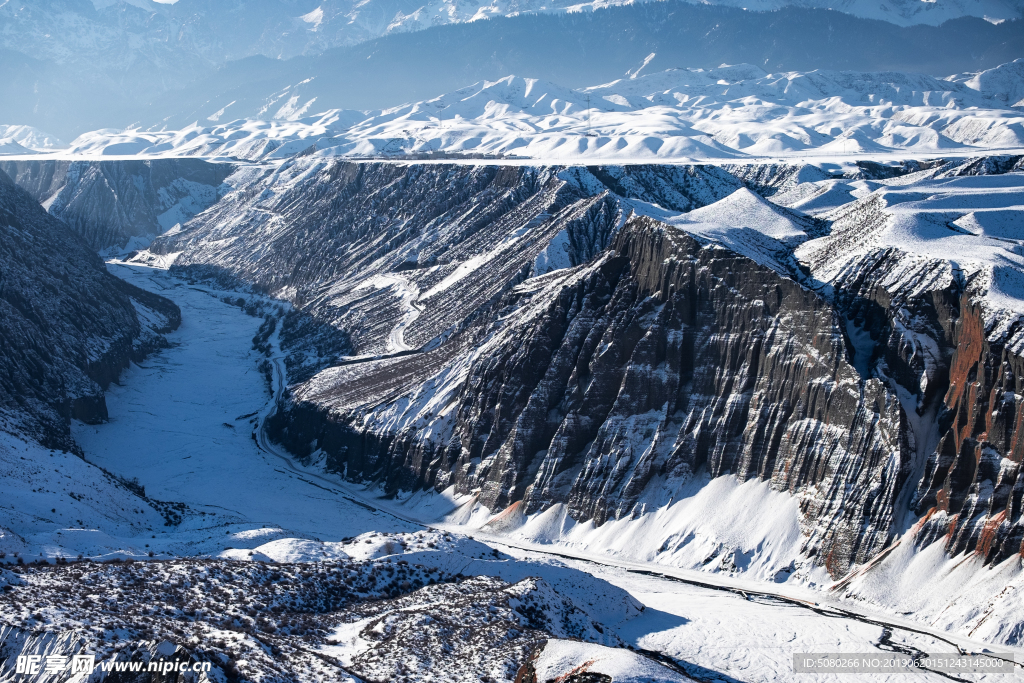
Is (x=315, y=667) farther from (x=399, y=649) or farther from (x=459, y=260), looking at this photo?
(x=459, y=260)

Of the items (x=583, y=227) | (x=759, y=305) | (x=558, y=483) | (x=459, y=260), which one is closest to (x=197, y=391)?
(x=459, y=260)

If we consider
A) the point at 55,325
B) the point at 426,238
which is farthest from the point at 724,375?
the point at 426,238

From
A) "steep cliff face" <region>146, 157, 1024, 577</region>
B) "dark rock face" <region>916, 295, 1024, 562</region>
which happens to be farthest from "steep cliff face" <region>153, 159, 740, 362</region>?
"dark rock face" <region>916, 295, 1024, 562</region>

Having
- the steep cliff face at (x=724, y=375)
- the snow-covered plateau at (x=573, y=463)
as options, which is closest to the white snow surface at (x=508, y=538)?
the snow-covered plateau at (x=573, y=463)

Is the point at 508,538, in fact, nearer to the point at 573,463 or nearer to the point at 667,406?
the point at 573,463
